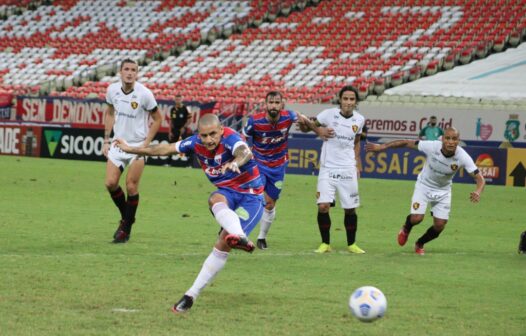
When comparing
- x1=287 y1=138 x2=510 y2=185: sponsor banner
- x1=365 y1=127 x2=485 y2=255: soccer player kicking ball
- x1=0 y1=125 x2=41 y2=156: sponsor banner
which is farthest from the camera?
x1=0 y1=125 x2=41 y2=156: sponsor banner

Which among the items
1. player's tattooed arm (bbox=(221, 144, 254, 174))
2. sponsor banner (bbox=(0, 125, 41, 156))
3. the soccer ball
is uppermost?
player's tattooed arm (bbox=(221, 144, 254, 174))

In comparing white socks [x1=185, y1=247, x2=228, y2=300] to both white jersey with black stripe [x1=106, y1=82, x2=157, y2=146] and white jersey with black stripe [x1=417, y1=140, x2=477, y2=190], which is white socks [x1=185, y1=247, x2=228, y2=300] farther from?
white jersey with black stripe [x1=417, y1=140, x2=477, y2=190]

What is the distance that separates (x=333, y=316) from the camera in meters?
8.27

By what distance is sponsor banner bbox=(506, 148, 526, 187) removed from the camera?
86.9ft

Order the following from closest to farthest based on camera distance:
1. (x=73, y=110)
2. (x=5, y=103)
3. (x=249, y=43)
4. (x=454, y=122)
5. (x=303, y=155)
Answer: (x=303, y=155) < (x=454, y=122) < (x=73, y=110) < (x=5, y=103) < (x=249, y=43)

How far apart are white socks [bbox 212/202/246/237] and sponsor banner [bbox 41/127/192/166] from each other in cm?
2368

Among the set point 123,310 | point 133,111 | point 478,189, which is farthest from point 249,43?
point 123,310

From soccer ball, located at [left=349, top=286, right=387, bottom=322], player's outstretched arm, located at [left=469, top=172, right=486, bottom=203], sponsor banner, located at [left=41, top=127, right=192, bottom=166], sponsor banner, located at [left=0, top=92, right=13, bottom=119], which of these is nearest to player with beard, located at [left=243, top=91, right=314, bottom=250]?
player's outstretched arm, located at [left=469, top=172, right=486, bottom=203]

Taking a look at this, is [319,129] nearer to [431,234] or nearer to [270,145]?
[270,145]

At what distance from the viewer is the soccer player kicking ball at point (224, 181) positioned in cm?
852

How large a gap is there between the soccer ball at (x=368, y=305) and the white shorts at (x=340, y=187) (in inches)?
204

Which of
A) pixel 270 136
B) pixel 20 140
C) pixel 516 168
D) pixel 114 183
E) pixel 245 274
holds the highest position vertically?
pixel 270 136

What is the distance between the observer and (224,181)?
9211mm

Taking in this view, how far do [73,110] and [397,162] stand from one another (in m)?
12.3
